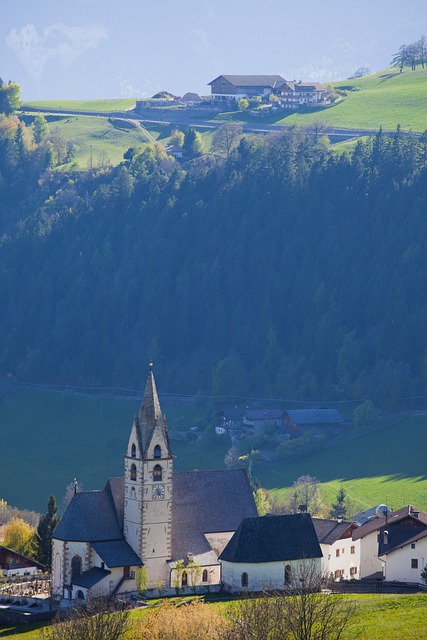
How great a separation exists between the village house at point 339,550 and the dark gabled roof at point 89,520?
501 inches

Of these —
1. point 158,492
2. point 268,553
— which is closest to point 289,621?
point 268,553

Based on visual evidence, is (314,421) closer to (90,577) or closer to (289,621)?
(90,577)

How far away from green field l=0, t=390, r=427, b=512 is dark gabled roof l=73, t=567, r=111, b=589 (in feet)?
144

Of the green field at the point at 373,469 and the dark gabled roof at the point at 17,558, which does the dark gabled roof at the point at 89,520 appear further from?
the green field at the point at 373,469

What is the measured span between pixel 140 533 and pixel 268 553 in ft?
26.4

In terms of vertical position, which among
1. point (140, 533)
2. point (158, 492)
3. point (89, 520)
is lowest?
point (140, 533)

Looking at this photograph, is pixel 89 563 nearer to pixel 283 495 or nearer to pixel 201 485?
pixel 201 485

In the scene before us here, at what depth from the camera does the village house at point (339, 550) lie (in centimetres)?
10744

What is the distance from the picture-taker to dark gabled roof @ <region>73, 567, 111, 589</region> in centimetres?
10207

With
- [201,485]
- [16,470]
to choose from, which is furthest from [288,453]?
[201,485]

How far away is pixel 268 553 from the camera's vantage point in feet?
335

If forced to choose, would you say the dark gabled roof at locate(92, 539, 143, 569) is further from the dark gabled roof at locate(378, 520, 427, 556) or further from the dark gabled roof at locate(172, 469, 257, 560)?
the dark gabled roof at locate(378, 520, 427, 556)

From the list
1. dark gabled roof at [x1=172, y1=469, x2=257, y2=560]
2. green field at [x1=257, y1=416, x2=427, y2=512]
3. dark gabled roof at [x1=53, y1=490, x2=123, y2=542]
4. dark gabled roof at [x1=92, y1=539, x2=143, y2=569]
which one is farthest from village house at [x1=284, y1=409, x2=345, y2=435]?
dark gabled roof at [x1=92, y1=539, x2=143, y2=569]

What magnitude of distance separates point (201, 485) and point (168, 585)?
815cm
